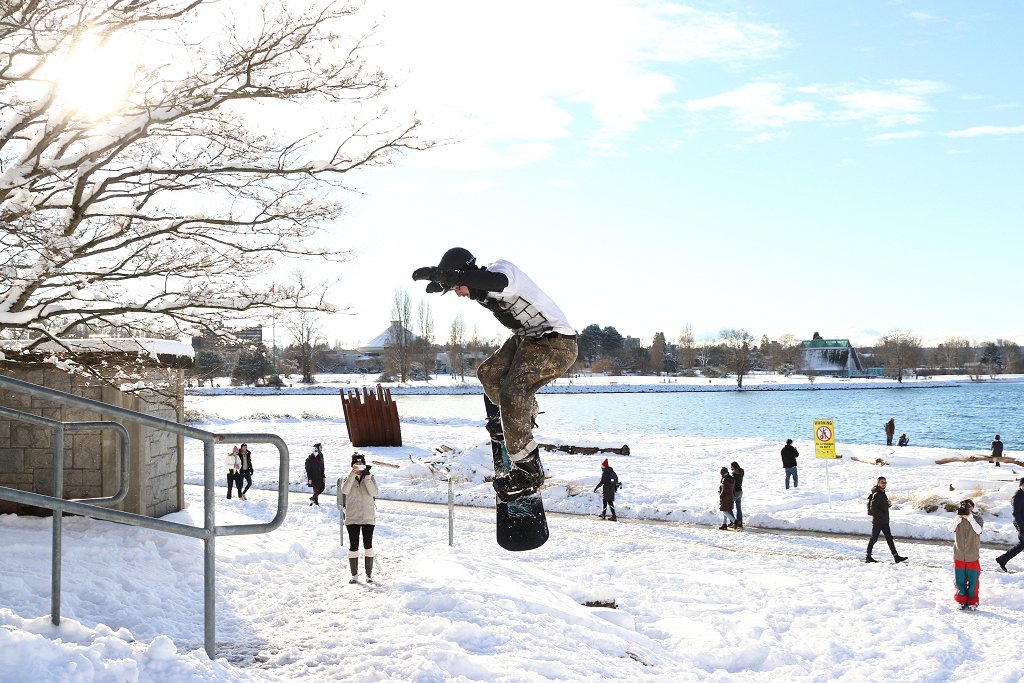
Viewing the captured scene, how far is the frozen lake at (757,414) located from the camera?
5316cm

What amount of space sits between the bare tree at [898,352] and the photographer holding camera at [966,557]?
149 metres

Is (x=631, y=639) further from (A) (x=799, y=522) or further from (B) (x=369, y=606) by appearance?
(A) (x=799, y=522)

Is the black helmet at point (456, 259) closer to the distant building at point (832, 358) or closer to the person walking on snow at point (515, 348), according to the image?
the person walking on snow at point (515, 348)

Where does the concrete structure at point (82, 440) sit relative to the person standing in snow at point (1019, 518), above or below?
above

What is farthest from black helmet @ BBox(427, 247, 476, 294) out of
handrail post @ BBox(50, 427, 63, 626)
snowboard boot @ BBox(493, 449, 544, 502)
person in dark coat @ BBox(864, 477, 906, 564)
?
person in dark coat @ BBox(864, 477, 906, 564)

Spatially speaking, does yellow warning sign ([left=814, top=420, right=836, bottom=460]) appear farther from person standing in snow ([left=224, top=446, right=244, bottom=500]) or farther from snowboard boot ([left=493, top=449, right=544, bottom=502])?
snowboard boot ([left=493, top=449, right=544, bottom=502])

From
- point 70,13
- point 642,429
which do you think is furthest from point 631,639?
point 642,429

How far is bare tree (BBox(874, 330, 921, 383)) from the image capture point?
159500 millimetres

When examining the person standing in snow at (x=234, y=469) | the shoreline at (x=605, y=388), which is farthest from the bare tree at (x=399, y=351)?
the person standing in snow at (x=234, y=469)

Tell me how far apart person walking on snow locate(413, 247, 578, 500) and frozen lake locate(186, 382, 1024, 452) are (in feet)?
110

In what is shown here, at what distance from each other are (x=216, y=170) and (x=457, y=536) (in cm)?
1089

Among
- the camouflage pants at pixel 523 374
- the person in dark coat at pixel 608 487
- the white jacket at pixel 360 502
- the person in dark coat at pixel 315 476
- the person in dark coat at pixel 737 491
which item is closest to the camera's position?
the camouflage pants at pixel 523 374

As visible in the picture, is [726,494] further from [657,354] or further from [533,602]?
[657,354]

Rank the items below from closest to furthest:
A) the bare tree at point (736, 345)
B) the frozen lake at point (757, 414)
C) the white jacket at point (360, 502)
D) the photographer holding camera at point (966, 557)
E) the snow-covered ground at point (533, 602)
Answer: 1. the snow-covered ground at point (533, 602)
2. the white jacket at point (360, 502)
3. the photographer holding camera at point (966, 557)
4. the frozen lake at point (757, 414)
5. the bare tree at point (736, 345)
